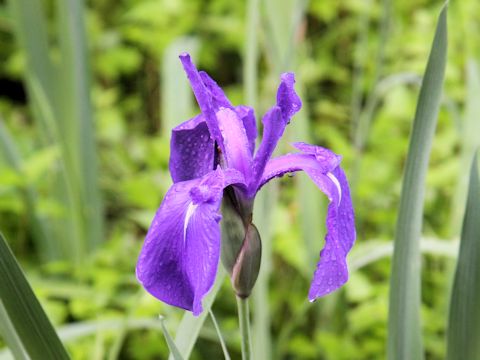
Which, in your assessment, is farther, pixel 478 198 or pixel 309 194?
pixel 309 194

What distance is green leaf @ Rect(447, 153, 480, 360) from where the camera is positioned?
622 millimetres

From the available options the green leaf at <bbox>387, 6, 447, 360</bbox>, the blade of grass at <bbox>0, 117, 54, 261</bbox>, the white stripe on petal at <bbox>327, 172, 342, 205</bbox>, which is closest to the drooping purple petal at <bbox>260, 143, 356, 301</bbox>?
the white stripe on petal at <bbox>327, 172, 342, 205</bbox>

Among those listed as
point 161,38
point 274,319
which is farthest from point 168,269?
point 161,38

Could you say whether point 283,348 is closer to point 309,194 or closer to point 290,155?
point 309,194

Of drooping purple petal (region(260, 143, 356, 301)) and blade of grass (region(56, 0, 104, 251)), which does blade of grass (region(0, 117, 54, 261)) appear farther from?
drooping purple petal (region(260, 143, 356, 301))

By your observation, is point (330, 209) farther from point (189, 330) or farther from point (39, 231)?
point (39, 231)

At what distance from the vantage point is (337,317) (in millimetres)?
1294

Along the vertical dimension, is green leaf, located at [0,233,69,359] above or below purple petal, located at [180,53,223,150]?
below

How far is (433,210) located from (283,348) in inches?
20.9

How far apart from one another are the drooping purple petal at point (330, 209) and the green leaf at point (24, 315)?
8.4 inches

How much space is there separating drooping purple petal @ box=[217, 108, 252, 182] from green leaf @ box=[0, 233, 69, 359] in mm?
194

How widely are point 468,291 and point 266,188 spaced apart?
43cm

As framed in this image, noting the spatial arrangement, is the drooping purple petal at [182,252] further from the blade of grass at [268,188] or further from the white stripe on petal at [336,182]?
the blade of grass at [268,188]

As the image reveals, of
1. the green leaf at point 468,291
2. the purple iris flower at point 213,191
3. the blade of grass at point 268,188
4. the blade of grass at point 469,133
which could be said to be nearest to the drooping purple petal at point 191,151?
the purple iris flower at point 213,191
